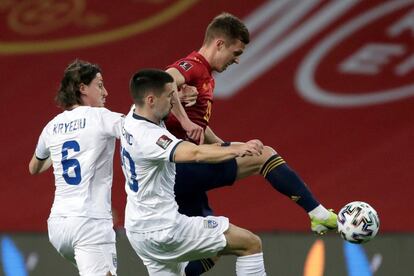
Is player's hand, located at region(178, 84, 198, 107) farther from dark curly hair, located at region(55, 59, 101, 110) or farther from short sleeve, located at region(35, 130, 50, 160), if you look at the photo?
short sleeve, located at region(35, 130, 50, 160)

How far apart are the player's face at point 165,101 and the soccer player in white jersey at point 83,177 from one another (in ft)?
1.53

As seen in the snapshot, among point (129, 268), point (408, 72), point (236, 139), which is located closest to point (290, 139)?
point (236, 139)

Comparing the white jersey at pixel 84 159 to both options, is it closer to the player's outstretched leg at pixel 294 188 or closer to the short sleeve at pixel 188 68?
the short sleeve at pixel 188 68

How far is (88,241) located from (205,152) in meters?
1.09

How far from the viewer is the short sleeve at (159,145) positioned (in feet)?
20.9

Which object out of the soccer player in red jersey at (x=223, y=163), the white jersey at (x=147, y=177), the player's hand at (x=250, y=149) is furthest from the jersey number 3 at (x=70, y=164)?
the player's hand at (x=250, y=149)

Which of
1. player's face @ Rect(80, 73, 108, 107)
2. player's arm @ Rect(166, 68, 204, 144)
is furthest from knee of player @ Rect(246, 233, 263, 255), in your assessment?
player's face @ Rect(80, 73, 108, 107)

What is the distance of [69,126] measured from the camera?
7.11 metres

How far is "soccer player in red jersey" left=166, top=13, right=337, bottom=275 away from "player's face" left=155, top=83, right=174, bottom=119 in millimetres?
380

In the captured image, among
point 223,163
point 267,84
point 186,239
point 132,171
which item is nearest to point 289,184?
point 223,163

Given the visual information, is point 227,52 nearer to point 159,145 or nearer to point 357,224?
point 159,145

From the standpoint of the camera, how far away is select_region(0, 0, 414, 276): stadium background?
441 inches

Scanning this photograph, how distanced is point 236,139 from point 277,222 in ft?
3.67

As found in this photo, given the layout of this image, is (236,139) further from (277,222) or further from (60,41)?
(60,41)
